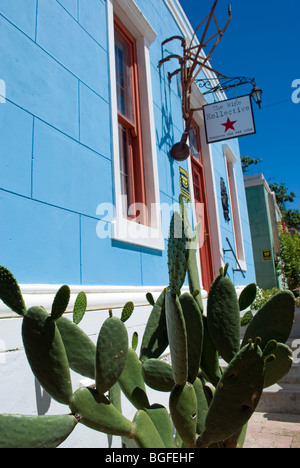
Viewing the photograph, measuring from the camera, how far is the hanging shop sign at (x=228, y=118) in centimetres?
548

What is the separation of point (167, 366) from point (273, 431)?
214 cm

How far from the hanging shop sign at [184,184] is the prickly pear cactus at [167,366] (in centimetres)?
332

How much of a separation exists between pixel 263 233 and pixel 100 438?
38.6 ft

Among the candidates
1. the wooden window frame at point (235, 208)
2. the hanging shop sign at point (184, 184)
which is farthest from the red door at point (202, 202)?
the wooden window frame at point (235, 208)

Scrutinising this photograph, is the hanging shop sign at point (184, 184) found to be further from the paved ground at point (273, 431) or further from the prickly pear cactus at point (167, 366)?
the prickly pear cactus at point (167, 366)

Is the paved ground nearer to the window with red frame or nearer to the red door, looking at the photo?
the window with red frame

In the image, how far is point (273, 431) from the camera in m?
3.06

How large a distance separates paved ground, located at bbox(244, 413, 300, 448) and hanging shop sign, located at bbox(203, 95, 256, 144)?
3.86m

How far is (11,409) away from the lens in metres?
1.86

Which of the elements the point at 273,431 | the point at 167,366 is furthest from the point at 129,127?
the point at 273,431

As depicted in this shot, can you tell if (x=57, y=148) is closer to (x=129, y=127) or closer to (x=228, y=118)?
(x=129, y=127)

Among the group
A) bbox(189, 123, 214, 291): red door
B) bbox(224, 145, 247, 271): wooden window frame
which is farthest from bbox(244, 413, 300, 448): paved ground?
bbox(224, 145, 247, 271): wooden window frame

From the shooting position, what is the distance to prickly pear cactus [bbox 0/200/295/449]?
3.83 feet

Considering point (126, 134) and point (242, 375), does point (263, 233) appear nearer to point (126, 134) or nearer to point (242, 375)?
point (126, 134)
